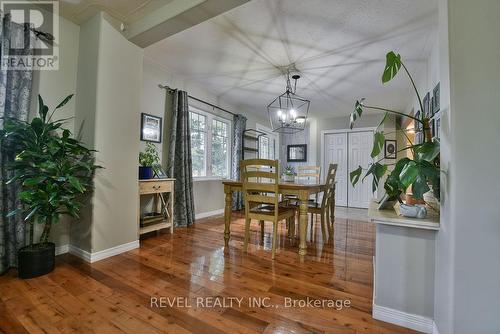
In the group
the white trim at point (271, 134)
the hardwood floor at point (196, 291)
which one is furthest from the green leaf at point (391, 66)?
the white trim at point (271, 134)

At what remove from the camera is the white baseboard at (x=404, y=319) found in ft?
4.30

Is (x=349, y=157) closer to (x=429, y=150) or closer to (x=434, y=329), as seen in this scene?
(x=429, y=150)

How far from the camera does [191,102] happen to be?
4.00 metres

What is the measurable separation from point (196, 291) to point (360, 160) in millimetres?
5336

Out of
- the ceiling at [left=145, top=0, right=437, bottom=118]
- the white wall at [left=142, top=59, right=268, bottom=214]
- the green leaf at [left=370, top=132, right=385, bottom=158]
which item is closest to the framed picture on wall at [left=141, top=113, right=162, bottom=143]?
the white wall at [left=142, top=59, right=268, bottom=214]

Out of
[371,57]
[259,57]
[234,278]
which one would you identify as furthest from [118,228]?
[371,57]

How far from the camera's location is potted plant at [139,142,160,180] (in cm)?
290

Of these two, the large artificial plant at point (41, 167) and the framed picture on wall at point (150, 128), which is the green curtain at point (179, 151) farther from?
the large artificial plant at point (41, 167)

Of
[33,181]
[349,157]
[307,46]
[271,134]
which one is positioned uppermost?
[307,46]

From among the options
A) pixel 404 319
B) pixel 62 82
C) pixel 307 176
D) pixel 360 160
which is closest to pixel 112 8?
pixel 62 82

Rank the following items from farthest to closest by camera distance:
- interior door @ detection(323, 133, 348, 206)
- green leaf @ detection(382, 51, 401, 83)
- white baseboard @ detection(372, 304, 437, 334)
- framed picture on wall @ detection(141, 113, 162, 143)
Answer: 1. interior door @ detection(323, 133, 348, 206)
2. framed picture on wall @ detection(141, 113, 162, 143)
3. green leaf @ detection(382, 51, 401, 83)
4. white baseboard @ detection(372, 304, 437, 334)

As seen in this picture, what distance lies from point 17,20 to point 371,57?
3.78m

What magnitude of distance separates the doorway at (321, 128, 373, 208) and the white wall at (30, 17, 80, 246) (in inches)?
210

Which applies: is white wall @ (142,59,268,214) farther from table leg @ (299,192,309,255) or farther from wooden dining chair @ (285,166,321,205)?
table leg @ (299,192,309,255)
